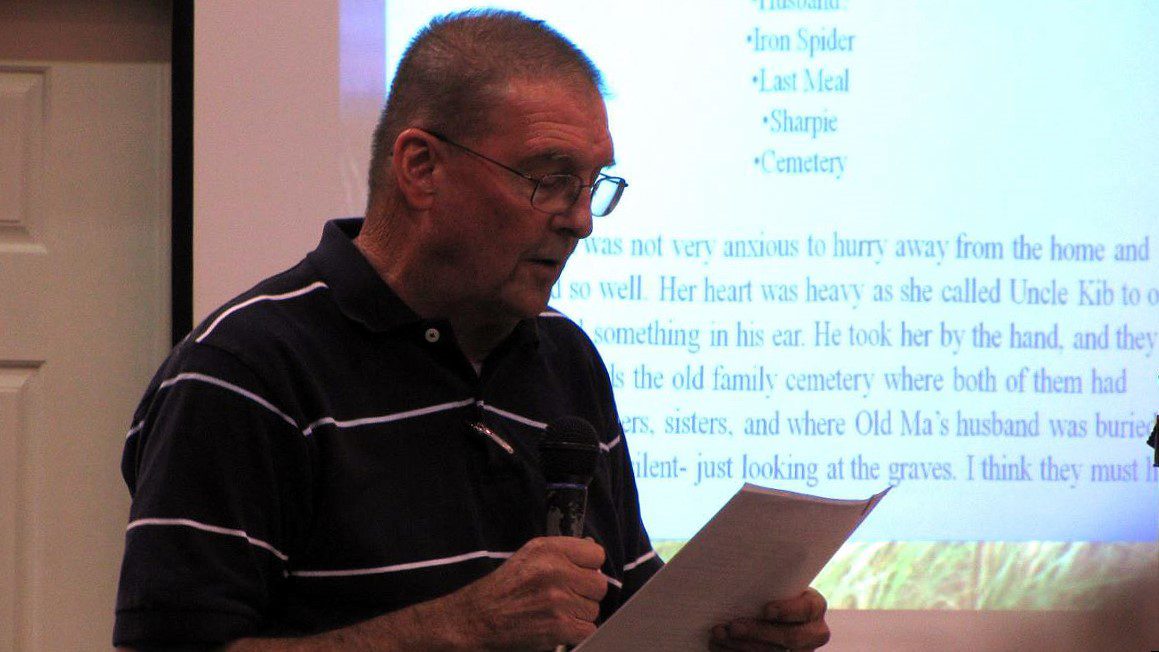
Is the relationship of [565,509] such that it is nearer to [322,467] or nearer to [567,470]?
[567,470]

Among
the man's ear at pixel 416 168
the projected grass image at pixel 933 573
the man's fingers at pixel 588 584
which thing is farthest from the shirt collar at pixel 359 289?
the projected grass image at pixel 933 573

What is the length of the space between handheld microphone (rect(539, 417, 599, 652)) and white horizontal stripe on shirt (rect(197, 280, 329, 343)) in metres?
0.38

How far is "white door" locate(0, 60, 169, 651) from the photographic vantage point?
305 cm

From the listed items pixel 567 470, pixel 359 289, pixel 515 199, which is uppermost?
pixel 515 199

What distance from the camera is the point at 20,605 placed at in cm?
304

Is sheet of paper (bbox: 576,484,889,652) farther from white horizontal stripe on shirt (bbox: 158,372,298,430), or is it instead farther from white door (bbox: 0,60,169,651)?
white door (bbox: 0,60,169,651)

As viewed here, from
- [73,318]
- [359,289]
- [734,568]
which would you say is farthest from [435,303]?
[73,318]

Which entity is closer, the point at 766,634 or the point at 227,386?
the point at 227,386

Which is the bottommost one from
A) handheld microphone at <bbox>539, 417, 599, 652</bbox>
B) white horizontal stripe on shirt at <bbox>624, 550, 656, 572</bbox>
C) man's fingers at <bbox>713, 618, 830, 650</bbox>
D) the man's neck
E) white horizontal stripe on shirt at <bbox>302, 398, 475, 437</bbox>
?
man's fingers at <bbox>713, 618, 830, 650</bbox>

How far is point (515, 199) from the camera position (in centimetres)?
172

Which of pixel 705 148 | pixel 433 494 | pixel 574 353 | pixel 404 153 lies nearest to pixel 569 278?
pixel 705 148

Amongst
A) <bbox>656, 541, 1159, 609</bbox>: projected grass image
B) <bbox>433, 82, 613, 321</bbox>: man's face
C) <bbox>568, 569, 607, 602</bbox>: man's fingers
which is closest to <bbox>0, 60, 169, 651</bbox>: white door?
<bbox>656, 541, 1159, 609</bbox>: projected grass image

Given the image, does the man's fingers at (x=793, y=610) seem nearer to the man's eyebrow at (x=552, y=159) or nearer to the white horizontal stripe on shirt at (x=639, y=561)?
the white horizontal stripe on shirt at (x=639, y=561)

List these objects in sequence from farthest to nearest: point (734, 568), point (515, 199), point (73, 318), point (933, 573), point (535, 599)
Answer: point (73, 318), point (933, 573), point (515, 199), point (734, 568), point (535, 599)
